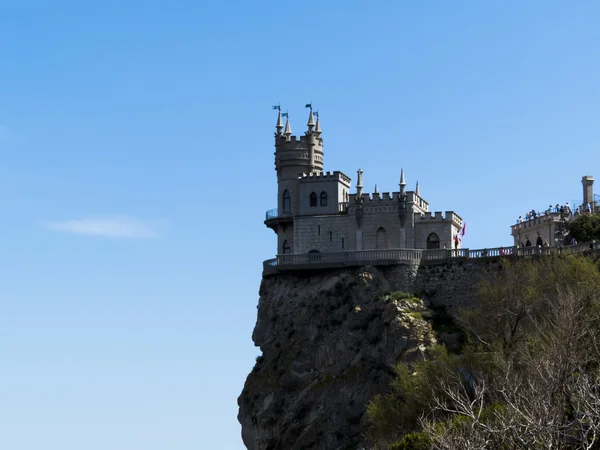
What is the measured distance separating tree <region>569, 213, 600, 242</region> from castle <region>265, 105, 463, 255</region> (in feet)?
28.1

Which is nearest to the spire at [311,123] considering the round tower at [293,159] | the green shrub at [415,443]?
the round tower at [293,159]

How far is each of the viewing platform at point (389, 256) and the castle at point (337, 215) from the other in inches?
92.2

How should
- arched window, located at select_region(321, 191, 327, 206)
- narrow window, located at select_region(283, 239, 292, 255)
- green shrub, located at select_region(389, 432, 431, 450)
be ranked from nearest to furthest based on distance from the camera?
1. green shrub, located at select_region(389, 432, 431, 450)
2. narrow window, located at select_region(283, 239, 292, 255)
3. arched window, located at select_region(321, 191, 327, 206)

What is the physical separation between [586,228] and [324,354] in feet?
68.3

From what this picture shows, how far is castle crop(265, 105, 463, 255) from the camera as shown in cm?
10019

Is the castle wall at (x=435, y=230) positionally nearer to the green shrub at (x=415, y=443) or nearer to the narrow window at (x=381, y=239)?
the narrow window at (x=381, y=239)

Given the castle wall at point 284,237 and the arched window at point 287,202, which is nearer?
the castle wall at point 284,237

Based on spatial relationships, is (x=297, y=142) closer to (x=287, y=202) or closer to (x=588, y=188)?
(x=287, y=202)

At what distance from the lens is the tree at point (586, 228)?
97.1 metres

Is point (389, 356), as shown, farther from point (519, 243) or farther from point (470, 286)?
point (519, 243)

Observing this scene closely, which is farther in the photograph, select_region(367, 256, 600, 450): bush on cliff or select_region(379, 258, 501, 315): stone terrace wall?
select_region(379, 258, 501, 315): stone terrace wall

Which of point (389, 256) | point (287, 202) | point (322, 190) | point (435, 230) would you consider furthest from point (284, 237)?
point (435, 230)

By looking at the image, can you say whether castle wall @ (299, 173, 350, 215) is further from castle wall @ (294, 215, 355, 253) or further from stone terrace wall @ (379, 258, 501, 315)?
stone terrace wall @ (379, 258, 501, 315)

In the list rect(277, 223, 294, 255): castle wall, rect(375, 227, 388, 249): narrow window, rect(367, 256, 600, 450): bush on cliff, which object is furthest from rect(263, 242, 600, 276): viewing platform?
rect(375, 227, 388, 249): narrow window
